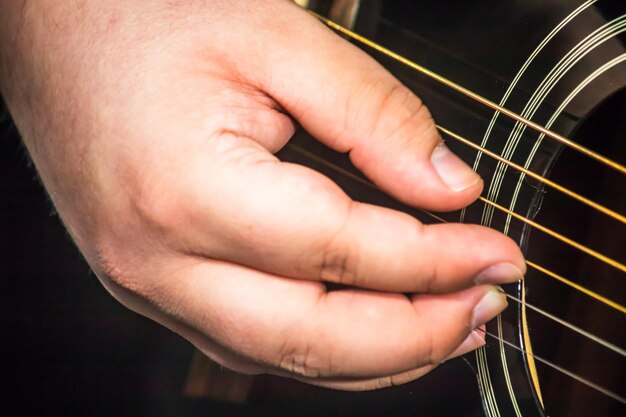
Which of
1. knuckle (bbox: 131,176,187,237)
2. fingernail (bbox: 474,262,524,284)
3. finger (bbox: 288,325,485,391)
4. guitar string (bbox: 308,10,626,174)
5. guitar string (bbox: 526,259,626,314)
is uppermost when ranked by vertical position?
guitar string (bbox: 308,10,626,174)

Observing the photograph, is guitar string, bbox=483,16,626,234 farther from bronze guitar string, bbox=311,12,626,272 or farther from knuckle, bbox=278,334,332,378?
knuckle, bbox=278,334,332,378

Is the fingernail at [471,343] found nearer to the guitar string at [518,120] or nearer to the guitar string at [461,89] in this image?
the guitar string at [518,120]

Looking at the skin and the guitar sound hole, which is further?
the guitar sound hole

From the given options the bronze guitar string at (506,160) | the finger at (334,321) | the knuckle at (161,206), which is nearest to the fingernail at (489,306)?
the finger at (334,321)

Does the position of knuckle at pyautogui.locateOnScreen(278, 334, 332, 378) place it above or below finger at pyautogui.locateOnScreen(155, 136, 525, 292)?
below

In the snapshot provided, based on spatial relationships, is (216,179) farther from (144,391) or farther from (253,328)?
(144,391)

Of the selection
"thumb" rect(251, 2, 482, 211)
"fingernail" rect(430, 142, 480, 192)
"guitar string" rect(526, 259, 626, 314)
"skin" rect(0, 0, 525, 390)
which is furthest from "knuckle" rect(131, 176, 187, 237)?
"guitar string" rect(526, 259, 626, 314)

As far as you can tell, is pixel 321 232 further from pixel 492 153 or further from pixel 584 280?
pixel 584 280

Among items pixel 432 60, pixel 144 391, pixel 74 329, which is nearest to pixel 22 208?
pixel 74 329
